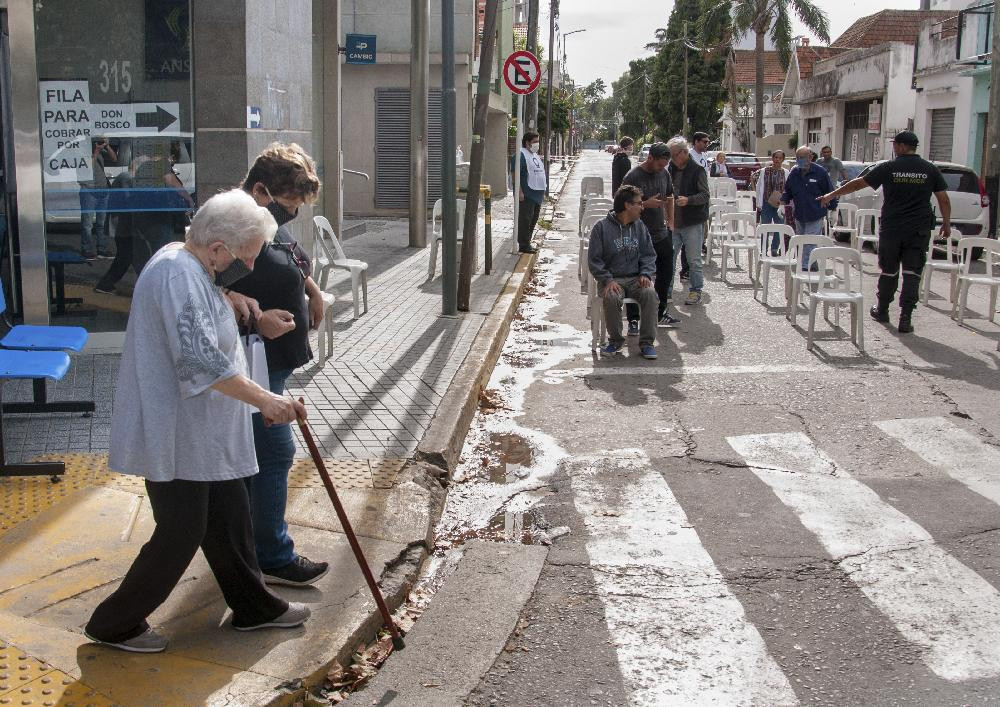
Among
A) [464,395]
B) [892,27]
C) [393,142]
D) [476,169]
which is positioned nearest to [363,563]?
[464,395]

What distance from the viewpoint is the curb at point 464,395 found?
22.5 ft

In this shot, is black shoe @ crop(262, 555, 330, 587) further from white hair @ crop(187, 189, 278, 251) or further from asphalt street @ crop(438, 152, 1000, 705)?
white hair @ crop(187, 189, 278, 251)

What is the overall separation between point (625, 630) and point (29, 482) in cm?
326

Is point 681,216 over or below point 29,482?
over

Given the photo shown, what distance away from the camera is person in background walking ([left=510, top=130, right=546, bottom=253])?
17.3 meters

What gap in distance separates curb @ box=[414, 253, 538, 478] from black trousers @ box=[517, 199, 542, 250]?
4.86 m

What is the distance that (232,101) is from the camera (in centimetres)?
918

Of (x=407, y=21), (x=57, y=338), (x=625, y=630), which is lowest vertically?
(x=625, y=630)

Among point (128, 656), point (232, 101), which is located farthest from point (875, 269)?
point (128, 656)

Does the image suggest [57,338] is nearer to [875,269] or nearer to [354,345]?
[354,345]

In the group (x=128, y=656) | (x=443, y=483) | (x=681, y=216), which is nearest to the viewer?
(x=128, y=656)

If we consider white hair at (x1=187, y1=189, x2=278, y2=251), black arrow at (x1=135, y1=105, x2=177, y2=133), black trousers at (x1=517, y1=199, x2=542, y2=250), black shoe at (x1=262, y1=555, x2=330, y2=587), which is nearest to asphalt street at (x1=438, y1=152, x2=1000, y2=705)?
black shoe at (x1=262, y1=555, x2=330, y2=587)

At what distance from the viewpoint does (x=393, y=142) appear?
25078 mm

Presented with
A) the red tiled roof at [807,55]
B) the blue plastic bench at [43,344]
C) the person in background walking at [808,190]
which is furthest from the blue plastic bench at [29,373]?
the red tiled roof at [807,55]
